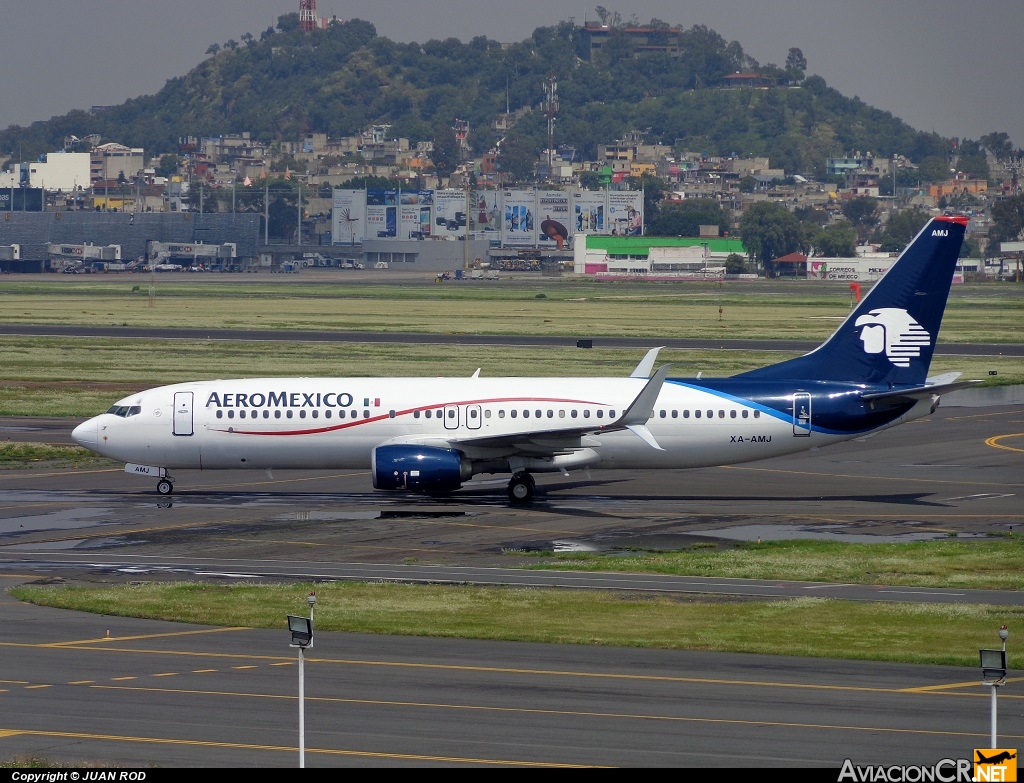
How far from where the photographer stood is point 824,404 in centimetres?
5141

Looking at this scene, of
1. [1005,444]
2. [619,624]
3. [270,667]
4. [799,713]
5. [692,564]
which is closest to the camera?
[799,713]

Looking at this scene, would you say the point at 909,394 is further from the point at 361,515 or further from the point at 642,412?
the point at 361,515

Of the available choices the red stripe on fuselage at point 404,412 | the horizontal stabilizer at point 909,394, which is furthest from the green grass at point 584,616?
the horizontal stabilizer at point 909,394

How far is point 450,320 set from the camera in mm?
140000

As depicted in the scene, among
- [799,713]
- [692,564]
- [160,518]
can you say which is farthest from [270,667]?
[160,518]

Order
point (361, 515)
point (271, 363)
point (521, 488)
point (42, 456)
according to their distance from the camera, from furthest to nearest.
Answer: point (271, 363), point (42, 456), point (521, 488), point (361, 515)

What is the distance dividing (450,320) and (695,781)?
120 metres

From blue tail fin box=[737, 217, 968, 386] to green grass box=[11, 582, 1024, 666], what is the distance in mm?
18912

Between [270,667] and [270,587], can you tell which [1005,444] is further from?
[270,667]

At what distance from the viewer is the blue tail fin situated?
173 ft

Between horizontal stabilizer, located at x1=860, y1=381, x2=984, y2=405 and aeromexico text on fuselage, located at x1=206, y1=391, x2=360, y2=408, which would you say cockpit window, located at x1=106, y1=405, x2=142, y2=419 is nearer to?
aeromexico text on fuselage, located at x1=206, y1=391, x2=360, y2=408

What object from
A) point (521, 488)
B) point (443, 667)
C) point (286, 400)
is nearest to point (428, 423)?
point (521, 488)

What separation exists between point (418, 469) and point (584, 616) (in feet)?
56.9

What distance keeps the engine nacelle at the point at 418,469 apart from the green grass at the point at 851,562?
9416 millimetres
